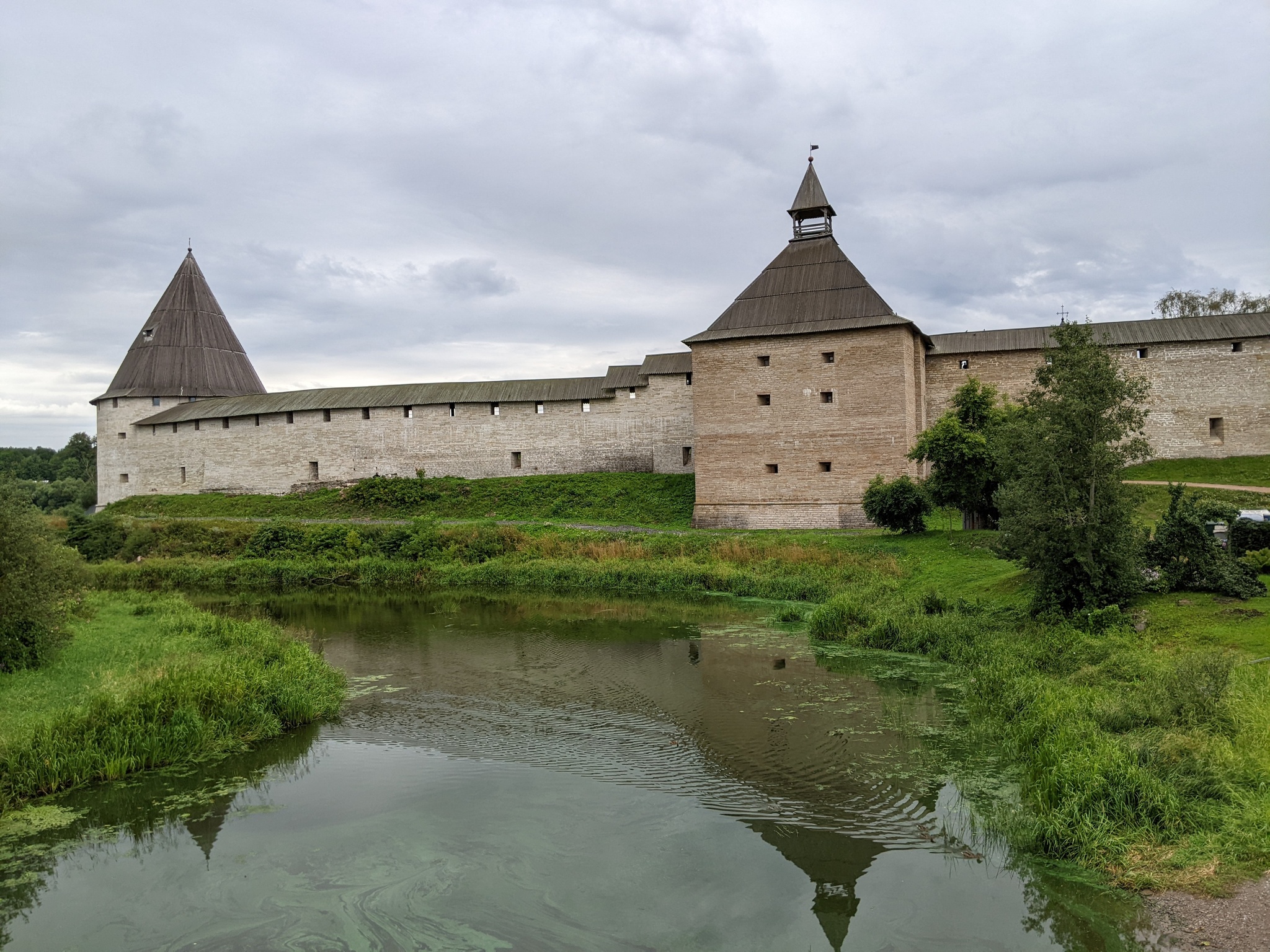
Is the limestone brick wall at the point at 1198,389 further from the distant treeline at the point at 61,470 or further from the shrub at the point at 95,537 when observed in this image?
the distant treeline at the point at 61,470

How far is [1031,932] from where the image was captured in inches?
182

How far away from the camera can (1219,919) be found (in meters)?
4.37

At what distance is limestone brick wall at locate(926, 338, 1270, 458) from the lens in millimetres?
22953

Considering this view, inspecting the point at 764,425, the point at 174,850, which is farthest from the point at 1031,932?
the point at 764,425

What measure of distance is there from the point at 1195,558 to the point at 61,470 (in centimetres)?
6274

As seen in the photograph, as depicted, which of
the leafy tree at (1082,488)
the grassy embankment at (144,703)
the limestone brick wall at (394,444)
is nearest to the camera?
the grassy embankment at (144,703)

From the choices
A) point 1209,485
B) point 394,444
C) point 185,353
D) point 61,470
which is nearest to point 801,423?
point 1209,485

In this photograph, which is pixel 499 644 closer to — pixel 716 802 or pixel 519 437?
pixel 716 802

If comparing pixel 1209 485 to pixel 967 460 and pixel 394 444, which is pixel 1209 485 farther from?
pixel 394 444

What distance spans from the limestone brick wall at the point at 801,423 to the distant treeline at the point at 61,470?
3010cm

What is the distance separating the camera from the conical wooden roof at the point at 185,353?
3234 cm

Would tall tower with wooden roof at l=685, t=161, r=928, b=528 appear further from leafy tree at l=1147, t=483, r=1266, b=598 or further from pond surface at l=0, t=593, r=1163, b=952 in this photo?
pond surface at l=0, t=593, r=1163, b=952

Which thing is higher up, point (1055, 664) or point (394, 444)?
point (394, 444)

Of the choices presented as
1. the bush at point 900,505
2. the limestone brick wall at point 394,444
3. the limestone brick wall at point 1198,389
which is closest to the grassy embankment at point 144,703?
the bush at point 900,505
